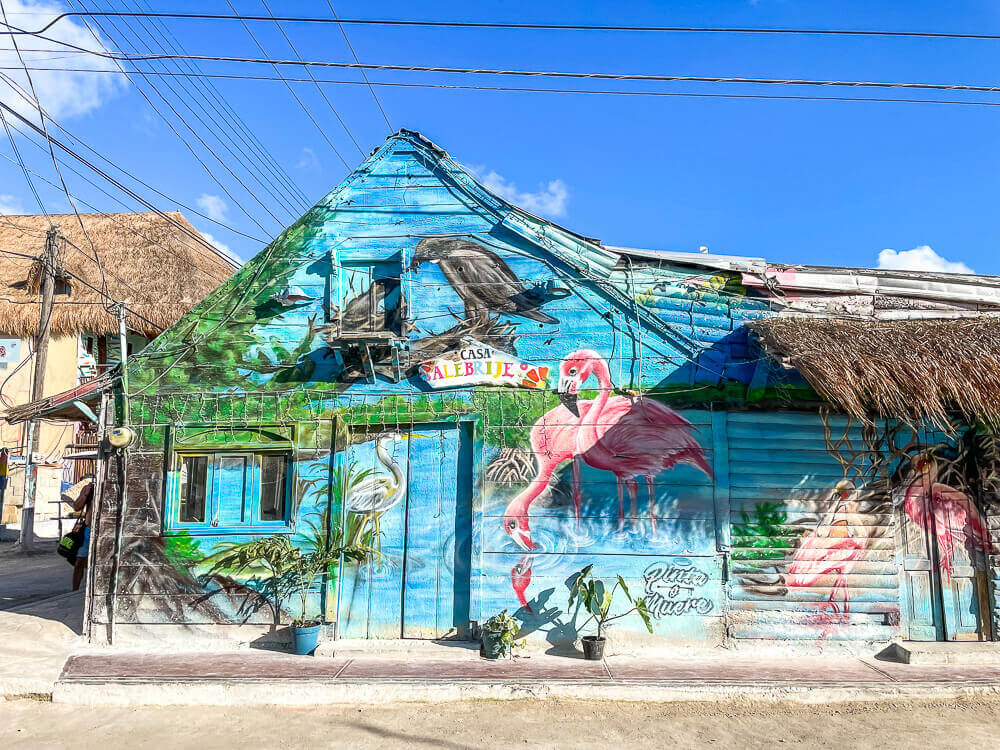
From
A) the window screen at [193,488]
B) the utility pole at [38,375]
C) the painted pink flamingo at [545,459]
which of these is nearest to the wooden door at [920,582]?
the painted pink flamingo at [545,459]

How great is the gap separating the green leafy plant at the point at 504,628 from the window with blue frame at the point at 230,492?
2.59 meters

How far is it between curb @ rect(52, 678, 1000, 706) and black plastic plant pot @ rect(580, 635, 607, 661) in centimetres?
72

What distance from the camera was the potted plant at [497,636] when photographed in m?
7.33

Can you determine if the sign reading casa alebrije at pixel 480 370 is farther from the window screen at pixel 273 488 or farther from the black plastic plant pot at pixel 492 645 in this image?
the black plastic plant pot at pixel 492 645

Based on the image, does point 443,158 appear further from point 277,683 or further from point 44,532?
point 44,532

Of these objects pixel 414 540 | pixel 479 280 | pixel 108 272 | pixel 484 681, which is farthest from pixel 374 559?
pixel 108 272

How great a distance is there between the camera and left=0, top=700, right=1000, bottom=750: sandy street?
18.7ft

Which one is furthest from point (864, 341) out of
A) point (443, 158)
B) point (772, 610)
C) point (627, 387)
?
point (443, 158)

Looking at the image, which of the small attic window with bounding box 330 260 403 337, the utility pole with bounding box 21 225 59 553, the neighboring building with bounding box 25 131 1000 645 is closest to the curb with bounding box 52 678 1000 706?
the neighboring building with bounding box 25 131 1000 645

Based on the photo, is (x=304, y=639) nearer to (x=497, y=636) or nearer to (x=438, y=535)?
(x=438, y=535)

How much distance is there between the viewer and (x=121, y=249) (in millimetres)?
22391

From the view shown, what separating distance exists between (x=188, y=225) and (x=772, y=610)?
76.8 ft

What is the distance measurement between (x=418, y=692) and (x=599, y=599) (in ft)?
7.38

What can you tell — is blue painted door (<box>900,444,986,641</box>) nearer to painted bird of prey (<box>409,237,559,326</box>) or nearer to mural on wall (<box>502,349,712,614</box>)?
mural on wall (<box>502,349,712,614</box>)
